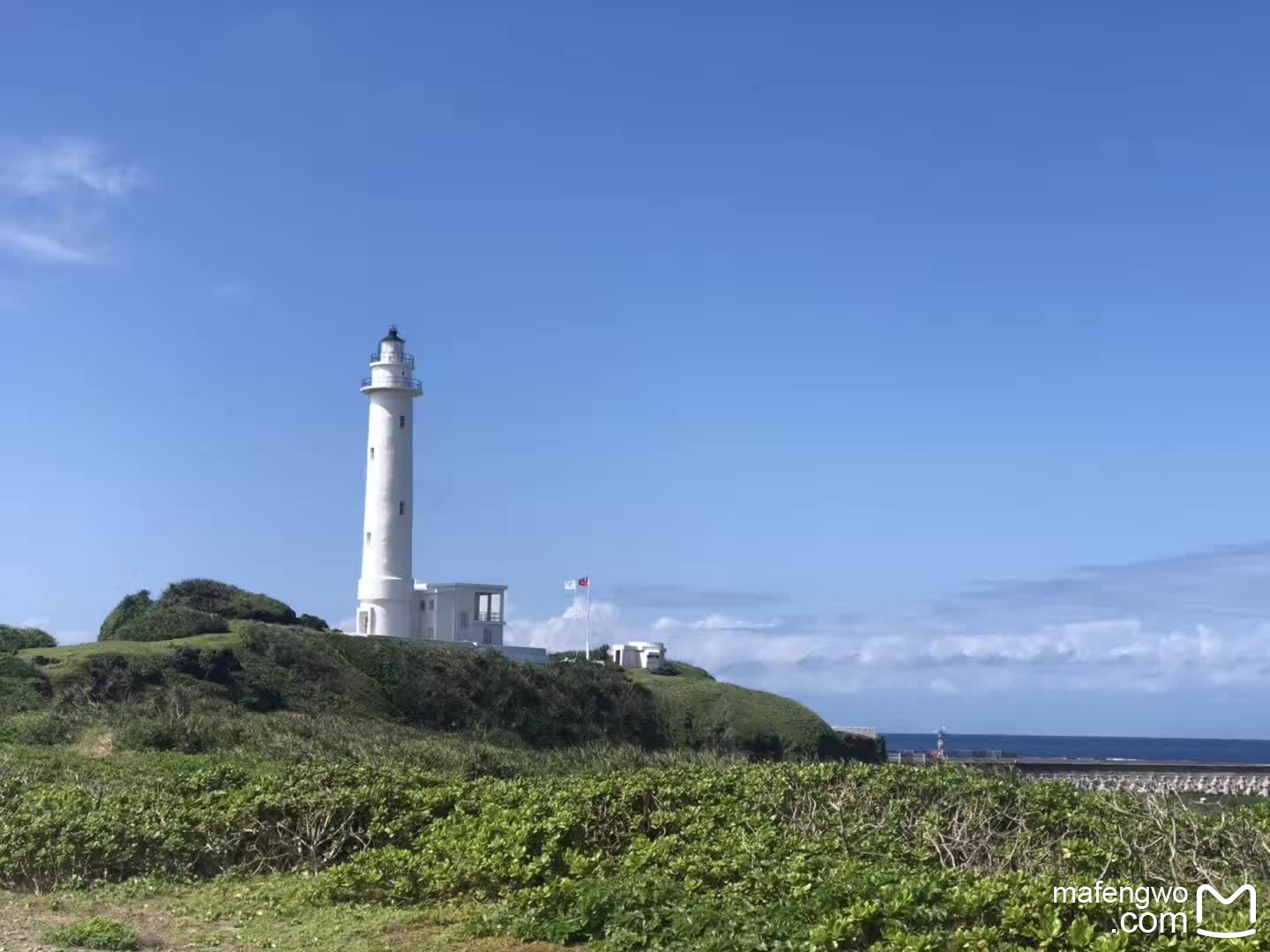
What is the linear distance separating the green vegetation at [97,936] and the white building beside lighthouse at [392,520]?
37.9 metres

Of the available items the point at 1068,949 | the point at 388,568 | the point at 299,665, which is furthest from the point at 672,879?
the point at 388,568

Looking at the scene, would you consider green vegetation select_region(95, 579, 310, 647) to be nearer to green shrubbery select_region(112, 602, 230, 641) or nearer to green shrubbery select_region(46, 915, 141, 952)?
green shrubbery select_region(112, 602, 230, 641)

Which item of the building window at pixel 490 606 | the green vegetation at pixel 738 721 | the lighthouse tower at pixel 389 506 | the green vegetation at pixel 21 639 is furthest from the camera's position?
the building window at pixel 490 606

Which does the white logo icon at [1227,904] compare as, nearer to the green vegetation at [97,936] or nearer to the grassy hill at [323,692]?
the green vegetation at [97,936]

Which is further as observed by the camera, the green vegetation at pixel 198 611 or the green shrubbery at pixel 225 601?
the green shrubbery at pixel 225 601

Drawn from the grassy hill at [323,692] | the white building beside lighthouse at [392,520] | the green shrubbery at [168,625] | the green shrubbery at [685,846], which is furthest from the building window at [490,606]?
the green shrubbery at [685,846]

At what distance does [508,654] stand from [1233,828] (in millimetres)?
41749

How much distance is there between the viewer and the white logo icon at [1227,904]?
6836 mm

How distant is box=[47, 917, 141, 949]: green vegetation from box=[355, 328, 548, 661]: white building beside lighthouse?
37949 mm

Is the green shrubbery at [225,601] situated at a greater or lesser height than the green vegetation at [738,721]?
greater

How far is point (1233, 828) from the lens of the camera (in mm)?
9555

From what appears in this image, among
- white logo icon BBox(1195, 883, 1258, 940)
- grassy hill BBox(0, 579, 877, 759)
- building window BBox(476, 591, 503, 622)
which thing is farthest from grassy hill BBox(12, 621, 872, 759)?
white logo icon BBox(1195, 883, 1258, 940)

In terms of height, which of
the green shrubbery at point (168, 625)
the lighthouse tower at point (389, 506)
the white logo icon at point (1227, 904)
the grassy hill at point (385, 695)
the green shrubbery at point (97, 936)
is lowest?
the green shrubbery at point (97, 936)

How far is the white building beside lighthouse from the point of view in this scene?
153ft
